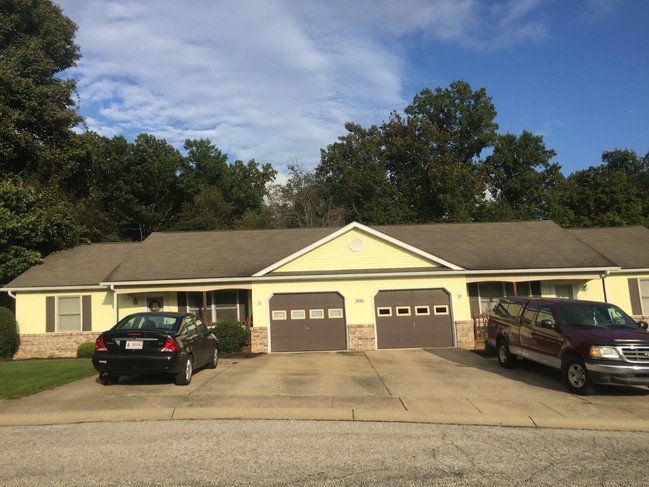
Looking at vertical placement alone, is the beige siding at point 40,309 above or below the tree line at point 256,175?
below

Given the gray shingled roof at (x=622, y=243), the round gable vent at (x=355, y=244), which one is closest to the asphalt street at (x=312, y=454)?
the round gable vent at (x=355, y=244)

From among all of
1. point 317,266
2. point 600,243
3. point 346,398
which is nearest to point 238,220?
point 317,266

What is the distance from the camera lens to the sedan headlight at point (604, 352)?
9.32 m

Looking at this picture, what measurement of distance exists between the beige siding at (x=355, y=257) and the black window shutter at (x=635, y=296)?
8.27 metres

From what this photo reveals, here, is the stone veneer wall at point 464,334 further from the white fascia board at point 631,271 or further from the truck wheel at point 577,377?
the truck wheel at point 577,377

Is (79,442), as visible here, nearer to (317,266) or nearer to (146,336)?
(146,336)

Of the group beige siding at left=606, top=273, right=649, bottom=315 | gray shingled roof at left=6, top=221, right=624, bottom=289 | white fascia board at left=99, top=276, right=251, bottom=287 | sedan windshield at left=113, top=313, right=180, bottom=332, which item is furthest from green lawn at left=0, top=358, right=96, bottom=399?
beige siding at left=606, top=273, right=649, bottom=315

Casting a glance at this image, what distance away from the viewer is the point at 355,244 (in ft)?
63.8

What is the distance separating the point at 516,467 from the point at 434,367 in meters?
8.30

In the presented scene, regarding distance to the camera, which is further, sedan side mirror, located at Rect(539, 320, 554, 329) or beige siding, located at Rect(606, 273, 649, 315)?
beige siding, located at Rect(606, 273, 649, 315)

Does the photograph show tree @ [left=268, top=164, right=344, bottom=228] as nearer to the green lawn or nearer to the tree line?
the tree line

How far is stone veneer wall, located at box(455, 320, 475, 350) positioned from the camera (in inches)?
744

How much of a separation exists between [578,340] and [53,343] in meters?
18.5

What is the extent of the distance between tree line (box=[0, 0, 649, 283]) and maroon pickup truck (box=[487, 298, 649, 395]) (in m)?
20.5
